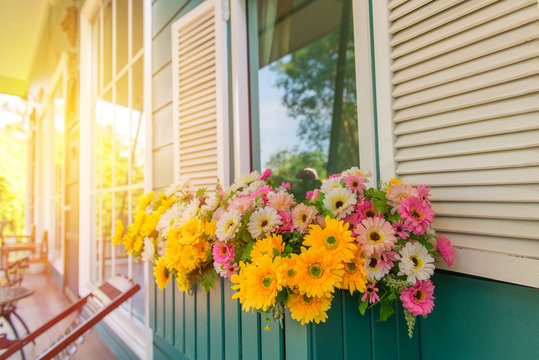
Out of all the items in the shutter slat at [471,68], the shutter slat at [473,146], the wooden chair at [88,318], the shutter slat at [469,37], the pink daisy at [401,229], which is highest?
the shutter slat at [469,37]

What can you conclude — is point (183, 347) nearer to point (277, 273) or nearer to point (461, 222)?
point (277, 273)

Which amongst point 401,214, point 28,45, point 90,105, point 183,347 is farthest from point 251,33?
point 28,45

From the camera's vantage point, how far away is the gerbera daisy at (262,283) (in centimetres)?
62

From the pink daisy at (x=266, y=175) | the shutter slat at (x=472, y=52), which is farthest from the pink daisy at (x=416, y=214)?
the pink daisy at (x=266, y=175)

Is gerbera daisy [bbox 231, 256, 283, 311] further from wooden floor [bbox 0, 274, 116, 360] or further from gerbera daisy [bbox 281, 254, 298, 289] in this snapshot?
wooden floor [bbox 0, 274, 116, 360]

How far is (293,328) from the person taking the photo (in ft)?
2.32

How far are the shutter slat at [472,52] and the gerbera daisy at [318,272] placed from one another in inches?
19.9

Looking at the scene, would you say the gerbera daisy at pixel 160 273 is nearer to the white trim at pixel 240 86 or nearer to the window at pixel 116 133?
the white trim at pixel 240 86

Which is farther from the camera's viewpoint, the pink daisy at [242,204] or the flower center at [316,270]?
the pink daisy at [242,204]

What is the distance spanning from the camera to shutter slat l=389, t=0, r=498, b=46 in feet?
2.27

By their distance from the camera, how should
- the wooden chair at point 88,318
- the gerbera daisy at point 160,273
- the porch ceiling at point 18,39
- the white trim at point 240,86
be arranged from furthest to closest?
the porch ceiling at point 18,39, the wooden chair at point 88,318, the white trim at point 240,86, the gerbera daisy at point 160,273

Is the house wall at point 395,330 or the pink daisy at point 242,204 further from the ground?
the pink daisy at point 242,204

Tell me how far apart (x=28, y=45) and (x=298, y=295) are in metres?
7.98

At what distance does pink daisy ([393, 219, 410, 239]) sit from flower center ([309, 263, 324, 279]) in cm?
19
